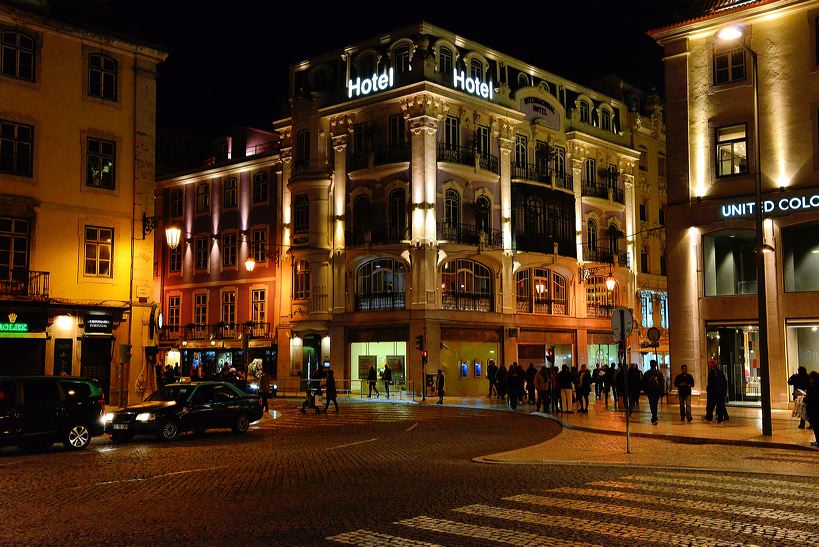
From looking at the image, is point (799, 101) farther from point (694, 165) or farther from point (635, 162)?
point (635, 162)

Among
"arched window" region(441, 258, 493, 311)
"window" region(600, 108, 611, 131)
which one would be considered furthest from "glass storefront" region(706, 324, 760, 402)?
"window" region(600, 108, 611, 131)

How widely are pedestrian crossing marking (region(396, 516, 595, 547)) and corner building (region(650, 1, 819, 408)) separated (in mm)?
21620

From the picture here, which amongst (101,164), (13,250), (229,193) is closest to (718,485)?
(13,250)

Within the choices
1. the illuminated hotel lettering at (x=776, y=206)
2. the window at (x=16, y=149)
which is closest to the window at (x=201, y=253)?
the window at (x=16, y=149)

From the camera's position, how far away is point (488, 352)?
1887 inches

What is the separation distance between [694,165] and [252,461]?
21.3m

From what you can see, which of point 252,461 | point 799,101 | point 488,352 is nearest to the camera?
point 252,461

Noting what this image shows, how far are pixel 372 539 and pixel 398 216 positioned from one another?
38116 millimetres

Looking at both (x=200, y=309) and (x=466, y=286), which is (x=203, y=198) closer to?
(x=200, y=309)

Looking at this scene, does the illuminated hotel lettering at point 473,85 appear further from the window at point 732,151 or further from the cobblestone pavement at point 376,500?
the cobblestone pavement at point 376,500

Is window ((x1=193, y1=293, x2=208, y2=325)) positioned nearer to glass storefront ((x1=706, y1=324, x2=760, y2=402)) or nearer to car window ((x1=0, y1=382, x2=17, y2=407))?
glass storefront ((x1=706, y1=324, x2=760, y2=402))

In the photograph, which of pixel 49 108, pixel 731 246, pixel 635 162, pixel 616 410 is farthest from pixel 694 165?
pixel 635 162

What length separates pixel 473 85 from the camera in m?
47.3

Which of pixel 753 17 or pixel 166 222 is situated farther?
pixel 166 222
